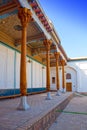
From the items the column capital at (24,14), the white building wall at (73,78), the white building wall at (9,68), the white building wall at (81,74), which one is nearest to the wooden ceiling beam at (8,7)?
the column capital at (24,14)

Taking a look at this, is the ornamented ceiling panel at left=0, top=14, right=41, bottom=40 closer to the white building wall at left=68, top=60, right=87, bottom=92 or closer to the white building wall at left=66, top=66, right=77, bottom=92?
the white building wall at left=68, top=60, right=87, bottom=92

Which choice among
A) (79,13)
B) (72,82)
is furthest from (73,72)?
(79,13)

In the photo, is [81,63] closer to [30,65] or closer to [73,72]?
[73,72]

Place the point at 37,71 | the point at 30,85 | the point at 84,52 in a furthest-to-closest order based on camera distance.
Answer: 1. the point at 84,52
2. the point at 37,71
3. the point at 30,85

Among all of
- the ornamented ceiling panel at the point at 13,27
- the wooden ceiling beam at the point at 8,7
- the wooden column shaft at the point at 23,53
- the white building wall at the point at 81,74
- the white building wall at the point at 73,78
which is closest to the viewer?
the wooden column shaft at the point at 23,53

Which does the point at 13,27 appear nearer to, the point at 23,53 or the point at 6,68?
the point at 6,68

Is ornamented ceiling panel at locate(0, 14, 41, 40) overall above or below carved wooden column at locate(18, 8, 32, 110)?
above

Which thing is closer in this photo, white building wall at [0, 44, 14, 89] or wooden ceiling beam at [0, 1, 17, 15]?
wooden ceiling beam at [0, 1, 17, 15]

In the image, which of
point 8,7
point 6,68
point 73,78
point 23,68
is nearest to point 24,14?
point 8,7

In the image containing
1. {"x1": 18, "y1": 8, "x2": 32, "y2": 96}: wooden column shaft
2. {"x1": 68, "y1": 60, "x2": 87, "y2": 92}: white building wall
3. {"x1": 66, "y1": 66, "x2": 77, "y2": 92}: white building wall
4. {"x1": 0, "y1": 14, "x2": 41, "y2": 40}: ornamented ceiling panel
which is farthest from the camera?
{"x1": 66, "y1": 66, "x2": 77, "y2": 92}: white building wall

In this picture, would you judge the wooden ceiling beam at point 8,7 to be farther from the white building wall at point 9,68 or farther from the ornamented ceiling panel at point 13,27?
the white building wall at point 9,68

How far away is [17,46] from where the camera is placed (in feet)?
42.8

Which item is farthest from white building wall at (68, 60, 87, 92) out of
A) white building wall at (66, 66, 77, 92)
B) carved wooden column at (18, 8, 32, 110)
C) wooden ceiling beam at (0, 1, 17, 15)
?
carved wooden column at (18, 8, 32, 110)

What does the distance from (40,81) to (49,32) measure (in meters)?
10.4
